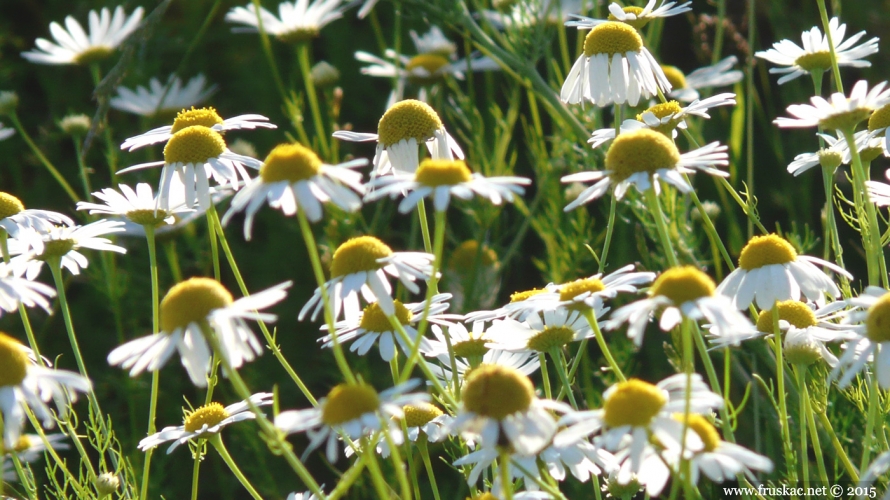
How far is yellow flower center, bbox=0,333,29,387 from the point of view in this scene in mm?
1170

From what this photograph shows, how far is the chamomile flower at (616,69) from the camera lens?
1.73 metres

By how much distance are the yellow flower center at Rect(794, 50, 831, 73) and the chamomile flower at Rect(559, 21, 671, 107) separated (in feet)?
1.04

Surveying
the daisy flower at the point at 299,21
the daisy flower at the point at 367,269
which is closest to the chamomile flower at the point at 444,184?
the daisy flower at the point at 367,269

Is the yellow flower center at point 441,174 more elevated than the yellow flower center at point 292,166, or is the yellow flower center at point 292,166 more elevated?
the yellow flower center at point 292,166

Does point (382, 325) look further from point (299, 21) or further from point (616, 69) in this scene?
point (299, 21)

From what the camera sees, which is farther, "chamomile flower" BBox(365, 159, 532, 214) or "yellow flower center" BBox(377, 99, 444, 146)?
"yellow flower center" BBox(377, 99, 444, 146)

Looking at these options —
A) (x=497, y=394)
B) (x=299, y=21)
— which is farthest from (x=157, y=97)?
(x=497, y=394)

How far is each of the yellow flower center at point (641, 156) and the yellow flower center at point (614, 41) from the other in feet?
1.84

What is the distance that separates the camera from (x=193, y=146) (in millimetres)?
1613

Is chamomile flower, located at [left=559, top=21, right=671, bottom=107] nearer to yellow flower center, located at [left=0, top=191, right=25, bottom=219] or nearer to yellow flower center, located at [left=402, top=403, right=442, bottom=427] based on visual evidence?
yellow flower center, located at [left=402, top=403, right=442, bottom=427]

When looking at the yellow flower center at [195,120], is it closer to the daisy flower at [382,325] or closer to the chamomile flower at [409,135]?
the chamomile flower at [409,135]

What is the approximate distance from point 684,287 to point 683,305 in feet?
0.07

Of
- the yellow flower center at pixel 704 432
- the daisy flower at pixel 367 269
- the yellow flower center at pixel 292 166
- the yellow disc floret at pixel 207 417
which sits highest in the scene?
the yellow flower center at pixel 292 166

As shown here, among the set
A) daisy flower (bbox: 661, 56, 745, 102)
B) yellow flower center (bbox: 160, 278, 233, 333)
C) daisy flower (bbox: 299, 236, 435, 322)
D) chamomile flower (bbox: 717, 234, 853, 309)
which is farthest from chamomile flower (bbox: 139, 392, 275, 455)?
daisy flower (bbox: 661, 56, 745, 102)
